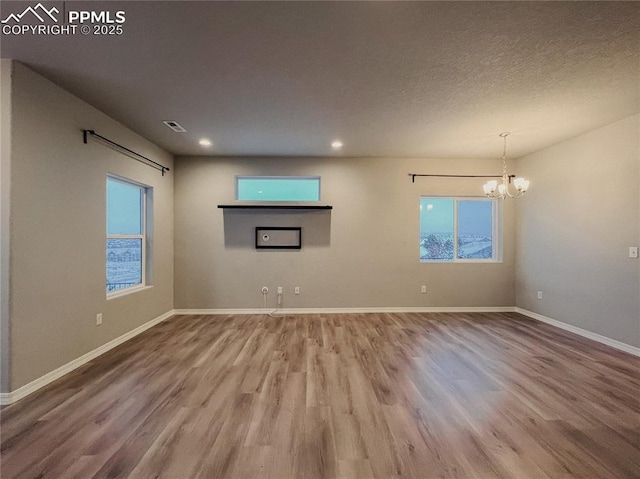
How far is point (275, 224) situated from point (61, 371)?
3106 mm

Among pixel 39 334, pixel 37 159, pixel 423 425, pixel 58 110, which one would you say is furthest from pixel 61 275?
pixel 423 425

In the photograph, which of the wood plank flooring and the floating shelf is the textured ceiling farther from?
the wood plank flooring

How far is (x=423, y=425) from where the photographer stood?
1800 mm

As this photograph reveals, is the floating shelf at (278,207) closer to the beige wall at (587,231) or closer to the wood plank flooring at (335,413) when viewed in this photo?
the wood plank flooring at (335,413)

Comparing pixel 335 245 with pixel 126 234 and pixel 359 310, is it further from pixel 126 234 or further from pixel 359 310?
pixel 126 234

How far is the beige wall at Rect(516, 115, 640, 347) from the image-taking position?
308 centimetres

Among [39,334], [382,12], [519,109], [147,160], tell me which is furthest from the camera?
[147,160]

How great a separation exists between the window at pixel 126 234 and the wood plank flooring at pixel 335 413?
3.12 feet

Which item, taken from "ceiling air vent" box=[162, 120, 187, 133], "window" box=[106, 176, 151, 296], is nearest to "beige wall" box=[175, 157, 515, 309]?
"window" box=[106, 176, 151, 296]

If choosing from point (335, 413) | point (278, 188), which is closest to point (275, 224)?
point (278, 188)

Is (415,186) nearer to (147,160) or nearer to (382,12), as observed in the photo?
(382,12)

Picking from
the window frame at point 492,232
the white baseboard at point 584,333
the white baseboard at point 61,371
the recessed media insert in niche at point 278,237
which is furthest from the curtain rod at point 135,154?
the white baseboard at point 584,333

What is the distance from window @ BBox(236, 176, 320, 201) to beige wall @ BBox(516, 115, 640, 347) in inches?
143

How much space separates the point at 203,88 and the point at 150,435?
9.16 ft
